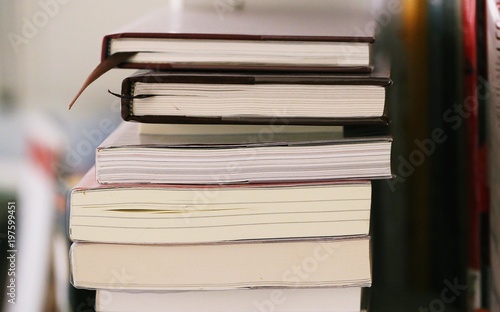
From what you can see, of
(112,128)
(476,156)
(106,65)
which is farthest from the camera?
(112,128)

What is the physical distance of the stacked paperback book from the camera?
54cm

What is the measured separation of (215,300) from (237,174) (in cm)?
13

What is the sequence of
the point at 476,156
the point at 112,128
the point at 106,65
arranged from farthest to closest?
the point at 112,128 → the point at 476,156 → the point at 106,65

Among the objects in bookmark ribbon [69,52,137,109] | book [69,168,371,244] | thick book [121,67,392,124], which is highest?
bookmark ribbon [69,52,137,109]

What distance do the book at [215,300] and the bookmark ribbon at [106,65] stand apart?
20 cm

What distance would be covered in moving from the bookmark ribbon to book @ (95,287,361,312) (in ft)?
0.66

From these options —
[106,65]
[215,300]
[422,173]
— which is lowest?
[215,300]

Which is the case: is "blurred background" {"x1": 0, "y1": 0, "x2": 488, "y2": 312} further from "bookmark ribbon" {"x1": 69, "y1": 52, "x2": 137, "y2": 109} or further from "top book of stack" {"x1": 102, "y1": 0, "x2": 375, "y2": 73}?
"bookmark ribbon" {"x1": 69, "y1": 52, "x2": 137, "y2": 109}

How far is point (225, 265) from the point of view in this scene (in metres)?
0.57

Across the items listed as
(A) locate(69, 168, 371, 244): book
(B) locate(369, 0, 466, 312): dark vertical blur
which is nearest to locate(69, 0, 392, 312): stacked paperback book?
(A) locate(69, 168, 371, 244): book

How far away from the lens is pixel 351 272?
57cm

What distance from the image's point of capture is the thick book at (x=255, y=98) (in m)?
0.54

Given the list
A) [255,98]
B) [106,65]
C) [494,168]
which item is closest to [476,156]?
[494,168]

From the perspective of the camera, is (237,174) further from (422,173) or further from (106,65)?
(422,173)
